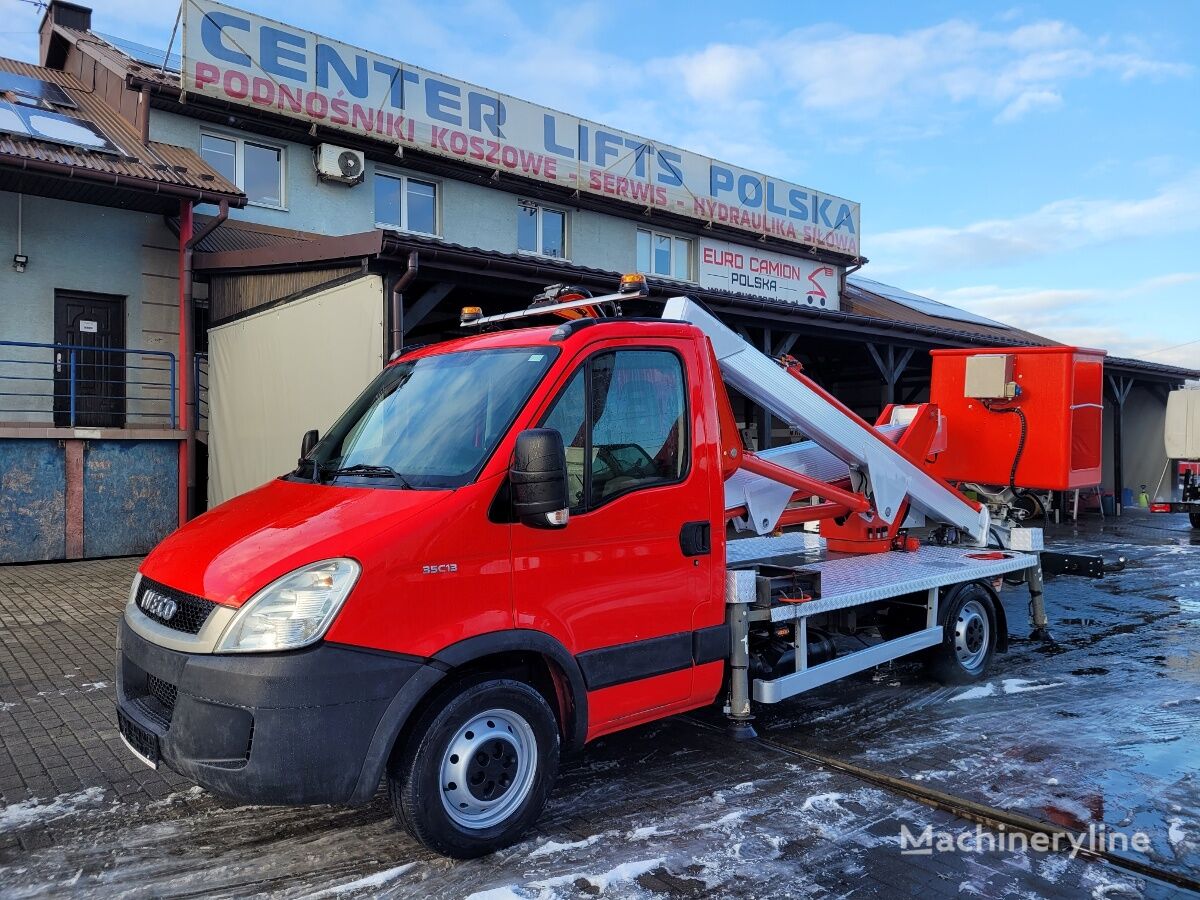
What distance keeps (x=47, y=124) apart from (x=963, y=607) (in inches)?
488

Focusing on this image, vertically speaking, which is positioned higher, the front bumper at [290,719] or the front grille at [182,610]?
the front grille at [182,610]

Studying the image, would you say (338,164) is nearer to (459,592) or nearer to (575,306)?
(575,306)

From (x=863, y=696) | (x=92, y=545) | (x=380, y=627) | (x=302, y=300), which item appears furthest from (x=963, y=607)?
(x=92, y=545)

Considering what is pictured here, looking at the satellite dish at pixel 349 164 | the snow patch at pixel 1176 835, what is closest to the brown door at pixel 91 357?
the satellite dish at pixel 349 164

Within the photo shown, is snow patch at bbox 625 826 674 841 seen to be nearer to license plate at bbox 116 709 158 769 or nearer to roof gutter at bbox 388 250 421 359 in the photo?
license plate at bbox 116 709 158 769

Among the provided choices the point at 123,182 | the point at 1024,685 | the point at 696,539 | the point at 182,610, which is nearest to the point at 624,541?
the point at 696,539

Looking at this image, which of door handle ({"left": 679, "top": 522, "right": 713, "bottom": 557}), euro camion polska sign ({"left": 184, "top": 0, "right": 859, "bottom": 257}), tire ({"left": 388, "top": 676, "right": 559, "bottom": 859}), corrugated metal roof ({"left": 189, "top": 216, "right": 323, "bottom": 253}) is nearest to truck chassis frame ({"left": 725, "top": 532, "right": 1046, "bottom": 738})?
door handle ({"left": 679, "top": 522, "right": 713, "bottom": 557})

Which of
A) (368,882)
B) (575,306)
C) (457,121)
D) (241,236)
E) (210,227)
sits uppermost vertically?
(457,121)

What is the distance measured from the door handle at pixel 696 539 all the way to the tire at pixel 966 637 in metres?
2.50

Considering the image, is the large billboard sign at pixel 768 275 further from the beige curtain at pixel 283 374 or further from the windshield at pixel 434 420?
the windshield at pixel 434 420

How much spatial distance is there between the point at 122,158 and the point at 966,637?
439 inches

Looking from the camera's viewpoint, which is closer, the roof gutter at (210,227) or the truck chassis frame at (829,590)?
the truck chassis frame at (829,590)

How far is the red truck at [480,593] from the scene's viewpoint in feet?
10.2

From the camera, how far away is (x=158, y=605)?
137 inches
